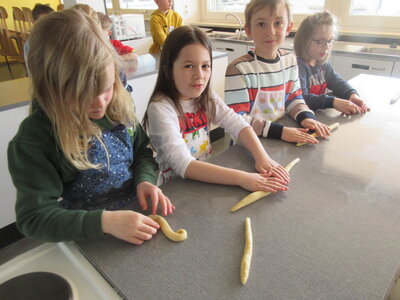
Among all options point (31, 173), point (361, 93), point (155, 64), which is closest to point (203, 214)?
point (31, 173)

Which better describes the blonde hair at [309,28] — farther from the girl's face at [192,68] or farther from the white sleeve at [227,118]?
the girl's face at [192,68]

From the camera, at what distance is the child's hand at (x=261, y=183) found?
0.76 m

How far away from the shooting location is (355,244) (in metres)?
0.59

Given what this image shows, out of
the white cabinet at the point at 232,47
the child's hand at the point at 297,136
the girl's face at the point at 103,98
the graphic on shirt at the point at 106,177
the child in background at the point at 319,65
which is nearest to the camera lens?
the girl's face at the point at 103,98

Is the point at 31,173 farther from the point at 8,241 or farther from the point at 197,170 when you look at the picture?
the point at 8,241

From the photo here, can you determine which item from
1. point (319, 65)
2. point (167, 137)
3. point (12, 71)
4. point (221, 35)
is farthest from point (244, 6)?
point (12, 71)

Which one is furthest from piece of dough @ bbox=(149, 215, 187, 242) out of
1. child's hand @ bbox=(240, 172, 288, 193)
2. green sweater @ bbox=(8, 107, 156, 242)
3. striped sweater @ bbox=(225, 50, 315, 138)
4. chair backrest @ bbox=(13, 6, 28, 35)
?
chair backrest @ bbox=(13, 6, 28, 35)

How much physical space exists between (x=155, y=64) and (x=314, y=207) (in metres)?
1.83

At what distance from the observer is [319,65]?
161 cm

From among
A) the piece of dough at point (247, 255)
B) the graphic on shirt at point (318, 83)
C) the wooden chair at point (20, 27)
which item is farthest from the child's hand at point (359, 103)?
the wooden chair at point (20, 27)

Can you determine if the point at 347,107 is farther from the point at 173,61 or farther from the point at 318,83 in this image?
the point at 173,61

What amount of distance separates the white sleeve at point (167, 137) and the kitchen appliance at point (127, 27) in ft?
7.28

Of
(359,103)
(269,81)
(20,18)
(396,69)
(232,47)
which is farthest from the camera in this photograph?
(20,18)

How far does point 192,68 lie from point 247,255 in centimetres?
61
